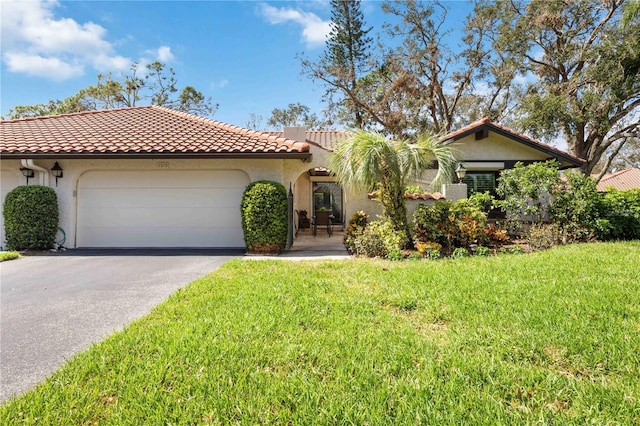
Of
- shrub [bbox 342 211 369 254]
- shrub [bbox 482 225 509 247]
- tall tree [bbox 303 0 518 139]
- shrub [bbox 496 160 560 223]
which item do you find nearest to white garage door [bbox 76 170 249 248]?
shrub [bbox 342 211 369 254]

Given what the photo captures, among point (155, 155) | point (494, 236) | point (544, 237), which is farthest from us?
point (155, 155)

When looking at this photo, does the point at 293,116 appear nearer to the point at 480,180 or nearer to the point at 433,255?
the point at 480,180

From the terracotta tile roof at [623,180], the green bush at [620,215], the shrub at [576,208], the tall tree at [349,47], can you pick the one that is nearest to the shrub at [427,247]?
the shrub at [576,208]

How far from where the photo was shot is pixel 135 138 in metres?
10.4

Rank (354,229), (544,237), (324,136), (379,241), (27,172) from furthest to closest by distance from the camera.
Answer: (324,136) → (354,229) → (27,172) → (544,237) → (379,241)

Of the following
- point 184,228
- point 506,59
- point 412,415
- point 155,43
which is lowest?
point 412,415

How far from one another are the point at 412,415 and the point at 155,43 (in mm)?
15962

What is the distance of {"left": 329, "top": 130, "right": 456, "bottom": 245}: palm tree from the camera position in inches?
335

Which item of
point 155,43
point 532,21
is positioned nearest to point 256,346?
point 155,43

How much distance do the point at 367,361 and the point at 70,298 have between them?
494cm

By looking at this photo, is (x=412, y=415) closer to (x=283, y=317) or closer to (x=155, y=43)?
(x=283, y=317)

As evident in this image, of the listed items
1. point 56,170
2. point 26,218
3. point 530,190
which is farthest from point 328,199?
point 26,218

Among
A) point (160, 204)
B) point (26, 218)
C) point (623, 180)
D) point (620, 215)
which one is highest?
point (623, 180)

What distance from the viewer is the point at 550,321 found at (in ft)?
11.8
